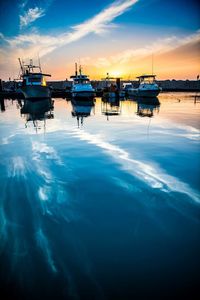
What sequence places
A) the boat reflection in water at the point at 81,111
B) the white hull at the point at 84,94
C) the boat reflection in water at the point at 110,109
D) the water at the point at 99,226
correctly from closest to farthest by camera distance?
1. the water at the point at 99,226
2. the boat reflection in water at the point at 81,111
3. the boat reflection in water at the point at 110,109
4. the white hull at the point at 84,94

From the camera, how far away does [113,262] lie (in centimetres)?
322

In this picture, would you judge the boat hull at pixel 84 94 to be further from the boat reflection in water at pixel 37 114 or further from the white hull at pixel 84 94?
the boat reflection in water at pixel 37 114

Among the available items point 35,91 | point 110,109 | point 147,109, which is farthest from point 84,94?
point 147,109

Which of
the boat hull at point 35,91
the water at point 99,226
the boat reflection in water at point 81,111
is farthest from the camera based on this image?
the boat hull at point 35,91

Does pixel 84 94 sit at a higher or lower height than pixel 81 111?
higher

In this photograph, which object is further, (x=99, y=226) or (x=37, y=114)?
(x=37, y=114)

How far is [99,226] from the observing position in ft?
13.4

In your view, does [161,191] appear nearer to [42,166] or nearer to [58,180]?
[58,180]

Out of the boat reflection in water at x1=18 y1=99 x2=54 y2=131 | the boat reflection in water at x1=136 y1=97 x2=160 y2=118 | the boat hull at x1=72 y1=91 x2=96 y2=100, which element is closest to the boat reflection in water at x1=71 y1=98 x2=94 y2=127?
the boat hull at x1=72 y1=91 x2=96 y2=100

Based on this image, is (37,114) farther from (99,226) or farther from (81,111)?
(99,226)

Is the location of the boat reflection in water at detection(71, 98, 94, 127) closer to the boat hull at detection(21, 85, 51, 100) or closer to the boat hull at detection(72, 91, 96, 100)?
the boat hull at detection(72, 91, 96, 100)

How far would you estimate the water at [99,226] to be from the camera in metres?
2.88

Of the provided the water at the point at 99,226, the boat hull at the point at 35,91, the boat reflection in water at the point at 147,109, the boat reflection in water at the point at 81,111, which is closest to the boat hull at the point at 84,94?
the boat reflection in water at the point at 81,111

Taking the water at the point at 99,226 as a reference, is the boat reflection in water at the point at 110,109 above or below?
above
